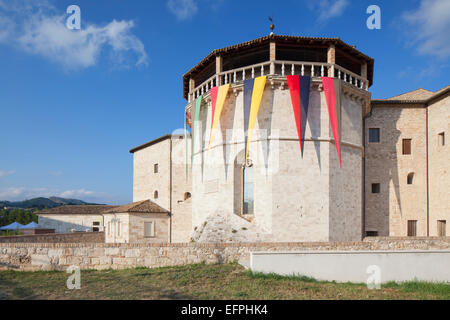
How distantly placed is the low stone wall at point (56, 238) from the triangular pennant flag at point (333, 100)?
17.5 m

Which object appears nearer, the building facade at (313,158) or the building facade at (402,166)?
the building facade at (313,158)

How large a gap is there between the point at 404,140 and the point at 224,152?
1313 cm

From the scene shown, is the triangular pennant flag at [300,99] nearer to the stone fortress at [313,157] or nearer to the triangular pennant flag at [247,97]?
the stone fortress at [313,157]

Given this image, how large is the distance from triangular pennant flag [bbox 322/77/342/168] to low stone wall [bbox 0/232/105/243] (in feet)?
57.6

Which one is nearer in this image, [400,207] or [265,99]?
[265,99]

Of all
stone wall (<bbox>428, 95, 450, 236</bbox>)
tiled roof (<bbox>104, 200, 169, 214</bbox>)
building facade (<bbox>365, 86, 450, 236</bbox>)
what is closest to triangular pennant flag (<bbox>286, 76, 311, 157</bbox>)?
building facade (<bbox>365, 86, 450, 236</bbox>)

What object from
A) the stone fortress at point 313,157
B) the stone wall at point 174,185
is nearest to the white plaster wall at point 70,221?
the stone wall at point 174,185

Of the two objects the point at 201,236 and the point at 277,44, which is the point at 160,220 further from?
the point at 277,44

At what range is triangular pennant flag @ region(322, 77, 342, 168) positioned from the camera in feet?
57.5

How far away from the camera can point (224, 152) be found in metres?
19.2

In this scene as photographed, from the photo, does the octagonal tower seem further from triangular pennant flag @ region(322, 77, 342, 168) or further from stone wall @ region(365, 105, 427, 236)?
stone wall @ region(365, 105, 427, 236)

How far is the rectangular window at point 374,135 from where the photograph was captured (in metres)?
23.6
